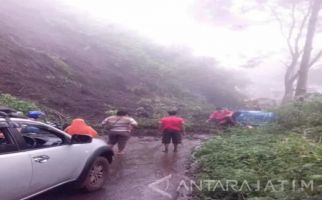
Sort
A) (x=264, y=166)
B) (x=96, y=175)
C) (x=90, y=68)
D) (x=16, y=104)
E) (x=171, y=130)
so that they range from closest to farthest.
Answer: (x=96, y=175) < (x=264, y=166) < (x=171, y=130) < (x=16, y=104) < (x=90, y=68)

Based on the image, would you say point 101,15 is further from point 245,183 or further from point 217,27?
point 245,183

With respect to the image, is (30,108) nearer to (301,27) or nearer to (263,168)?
(263,168)

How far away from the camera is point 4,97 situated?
49.2 feet

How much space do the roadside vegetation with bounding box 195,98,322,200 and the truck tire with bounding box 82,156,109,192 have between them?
166 cm

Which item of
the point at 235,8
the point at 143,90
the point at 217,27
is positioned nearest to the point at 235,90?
the point at 217,27

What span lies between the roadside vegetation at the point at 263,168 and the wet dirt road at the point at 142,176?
603mm

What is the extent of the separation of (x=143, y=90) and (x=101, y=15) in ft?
58.0

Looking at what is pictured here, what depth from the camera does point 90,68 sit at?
24.4 meters

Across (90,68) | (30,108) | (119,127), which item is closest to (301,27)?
(90,68)

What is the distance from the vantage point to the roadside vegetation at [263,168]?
20.6 ft

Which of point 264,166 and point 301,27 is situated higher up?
point 301,27

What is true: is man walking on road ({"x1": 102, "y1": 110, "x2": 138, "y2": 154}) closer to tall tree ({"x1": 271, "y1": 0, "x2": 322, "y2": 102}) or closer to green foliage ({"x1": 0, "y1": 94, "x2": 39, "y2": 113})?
green foliage ({"x1": 0, "y1": 94, "x2": 39, "y2": 113})

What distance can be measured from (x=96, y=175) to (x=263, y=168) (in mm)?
2960

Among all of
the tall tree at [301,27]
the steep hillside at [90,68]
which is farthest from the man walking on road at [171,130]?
the tall tree at [301,27]
